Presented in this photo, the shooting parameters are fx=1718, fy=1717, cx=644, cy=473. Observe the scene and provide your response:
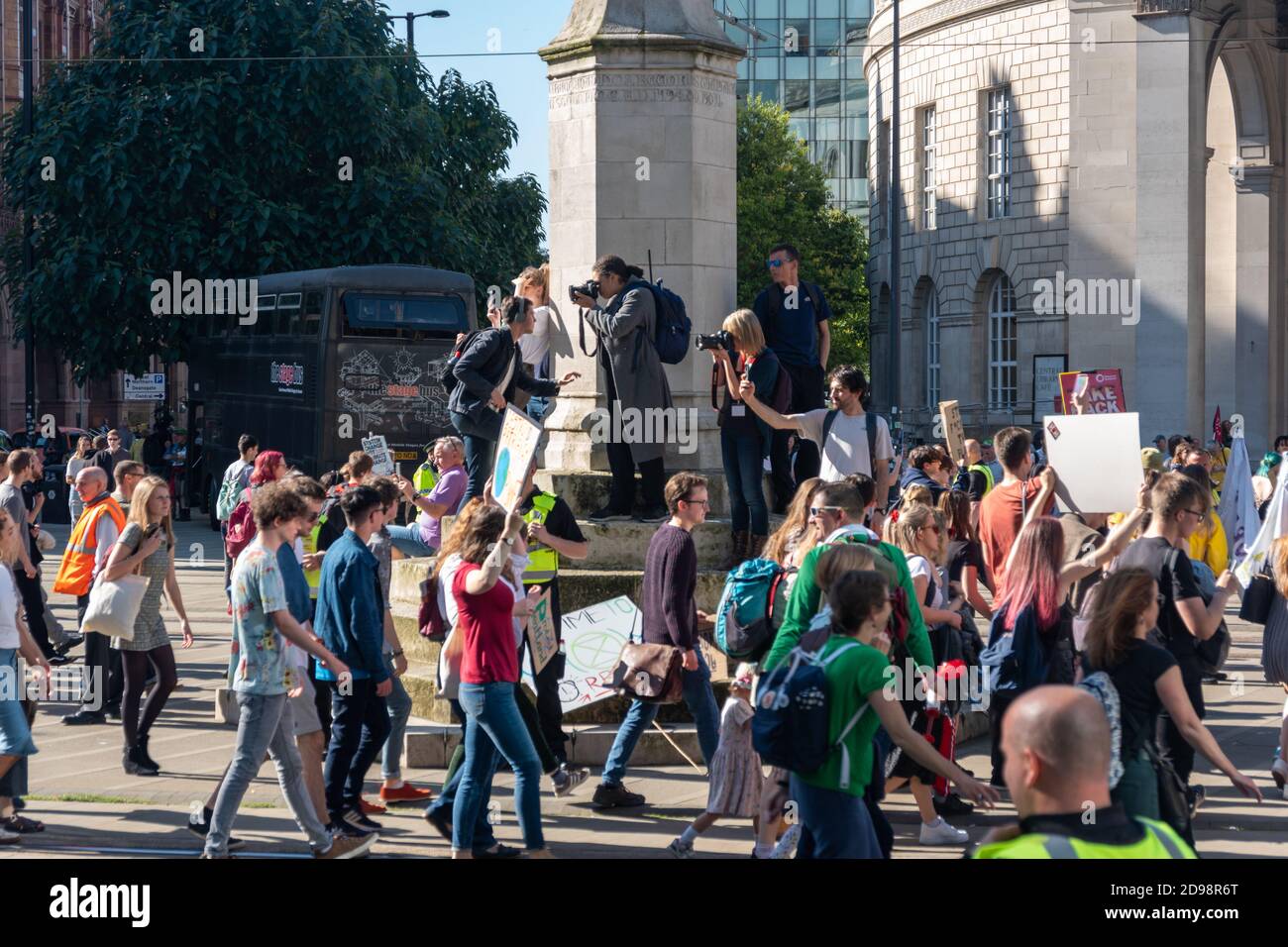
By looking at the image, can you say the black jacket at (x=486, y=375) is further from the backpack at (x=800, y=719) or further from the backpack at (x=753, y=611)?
the backpack at (x=800, y=719)

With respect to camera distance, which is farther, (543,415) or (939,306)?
(939,306)

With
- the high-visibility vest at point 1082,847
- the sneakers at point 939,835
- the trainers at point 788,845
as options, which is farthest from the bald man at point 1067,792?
the sneakers at point 939,835

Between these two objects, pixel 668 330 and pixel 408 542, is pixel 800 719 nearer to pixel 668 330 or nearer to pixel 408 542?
pixel 408 542

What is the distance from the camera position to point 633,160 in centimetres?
1231

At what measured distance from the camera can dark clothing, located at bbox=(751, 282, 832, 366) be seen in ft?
37.2

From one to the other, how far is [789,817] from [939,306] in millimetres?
36219

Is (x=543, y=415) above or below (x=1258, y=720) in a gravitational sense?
above

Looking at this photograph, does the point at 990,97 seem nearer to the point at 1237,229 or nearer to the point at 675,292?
the point at 1237,229

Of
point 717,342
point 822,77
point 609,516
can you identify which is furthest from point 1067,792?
point 822,77

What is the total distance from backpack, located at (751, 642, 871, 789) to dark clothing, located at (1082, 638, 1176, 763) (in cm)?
102

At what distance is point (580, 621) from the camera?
10.7m

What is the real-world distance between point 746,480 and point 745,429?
0.36 meters

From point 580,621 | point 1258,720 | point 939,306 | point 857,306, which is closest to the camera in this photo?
point 580,621

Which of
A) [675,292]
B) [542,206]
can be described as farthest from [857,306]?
[675,292]
